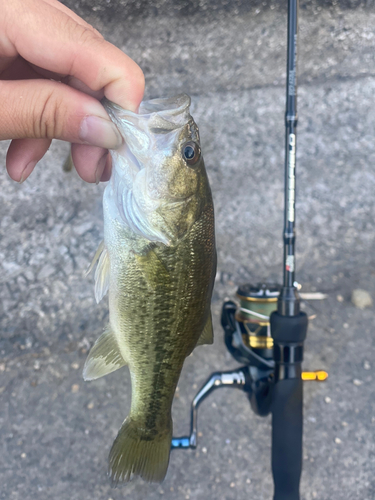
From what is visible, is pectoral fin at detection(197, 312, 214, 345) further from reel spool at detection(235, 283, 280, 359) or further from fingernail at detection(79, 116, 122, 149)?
fingernail at detection(79, 116, 122, 149)

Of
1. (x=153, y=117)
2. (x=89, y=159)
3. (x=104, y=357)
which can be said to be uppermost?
(x=153, y=117)

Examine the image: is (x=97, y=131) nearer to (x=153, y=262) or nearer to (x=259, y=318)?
(x=153, y=262)

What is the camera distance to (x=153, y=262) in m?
1.22

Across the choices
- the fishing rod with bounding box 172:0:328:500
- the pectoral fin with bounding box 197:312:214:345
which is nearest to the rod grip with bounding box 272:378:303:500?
the fishing rod with bounding box 172:0:328:500

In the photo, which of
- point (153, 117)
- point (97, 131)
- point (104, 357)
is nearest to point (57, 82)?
point (97, 131)

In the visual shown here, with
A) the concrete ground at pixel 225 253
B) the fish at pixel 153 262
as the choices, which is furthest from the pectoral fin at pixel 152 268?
the concrete ground at pixel 225 253

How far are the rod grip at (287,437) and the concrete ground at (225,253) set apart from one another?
62cm

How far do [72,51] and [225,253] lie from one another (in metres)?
1.56

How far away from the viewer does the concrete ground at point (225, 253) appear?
2.15m

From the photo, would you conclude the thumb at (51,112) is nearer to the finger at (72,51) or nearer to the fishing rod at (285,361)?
the finger at (72,51)

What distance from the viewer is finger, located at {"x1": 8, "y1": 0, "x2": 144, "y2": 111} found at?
3.42ft

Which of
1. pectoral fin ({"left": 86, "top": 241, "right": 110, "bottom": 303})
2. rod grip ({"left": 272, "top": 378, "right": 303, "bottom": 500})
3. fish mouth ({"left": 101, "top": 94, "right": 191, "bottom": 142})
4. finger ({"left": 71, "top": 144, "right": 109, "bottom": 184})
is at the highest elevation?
fish mouth ({"left": 101, "top": 94, "right": 191, "bottom": 142})

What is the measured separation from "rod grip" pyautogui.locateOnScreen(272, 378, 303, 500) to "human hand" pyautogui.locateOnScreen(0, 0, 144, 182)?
1.30 meters

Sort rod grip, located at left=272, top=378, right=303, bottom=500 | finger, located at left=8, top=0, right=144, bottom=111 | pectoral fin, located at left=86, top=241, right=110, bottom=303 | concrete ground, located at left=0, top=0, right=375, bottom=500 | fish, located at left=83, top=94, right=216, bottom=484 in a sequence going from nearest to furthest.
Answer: finger, located at left=8, top=0, right=144, bottom=111
fish, located at left=83, top=94, right=216, bottom=484
pectoral fin, located at left=86, top=241, right=110, bottom=303
rod grip, located at left=272, top=378, right=303, bottom=500
concrete ground, located at left=0, top=0, right=375, bottom=500
